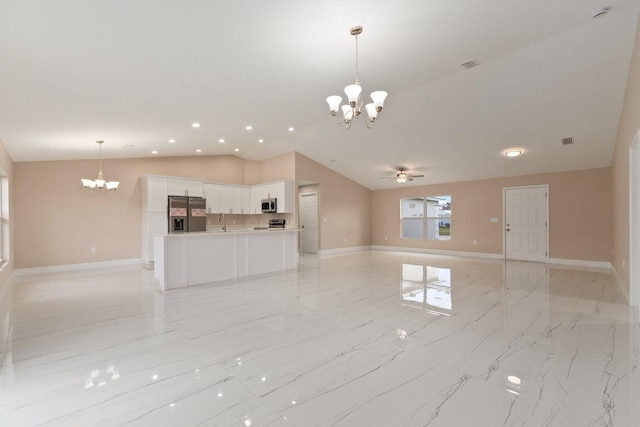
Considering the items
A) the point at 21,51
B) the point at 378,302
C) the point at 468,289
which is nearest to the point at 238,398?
the point at 378,302

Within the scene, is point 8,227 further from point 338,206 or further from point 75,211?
point 338,206

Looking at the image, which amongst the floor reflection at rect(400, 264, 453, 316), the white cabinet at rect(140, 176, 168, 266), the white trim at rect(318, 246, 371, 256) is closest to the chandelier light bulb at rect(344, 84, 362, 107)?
the floor reflection at rect(400, 264, 453, 316)

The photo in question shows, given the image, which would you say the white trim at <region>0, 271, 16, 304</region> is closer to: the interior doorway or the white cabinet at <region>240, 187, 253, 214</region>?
the white cabinet at <region>240, 187, 253, 214</region>

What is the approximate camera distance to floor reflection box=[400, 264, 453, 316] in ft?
12.6

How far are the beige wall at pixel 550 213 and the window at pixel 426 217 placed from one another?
190 mm

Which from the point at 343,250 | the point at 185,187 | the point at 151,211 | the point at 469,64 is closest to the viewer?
the point at 469,64

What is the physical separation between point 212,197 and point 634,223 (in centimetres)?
822

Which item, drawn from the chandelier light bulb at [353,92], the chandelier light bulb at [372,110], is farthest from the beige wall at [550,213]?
the chandelier light bulb at [353,92]

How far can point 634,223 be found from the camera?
12.1ft

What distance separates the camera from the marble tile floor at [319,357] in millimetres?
1735

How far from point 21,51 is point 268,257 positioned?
4461 mm

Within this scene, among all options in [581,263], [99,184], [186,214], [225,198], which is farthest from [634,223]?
[99,184]

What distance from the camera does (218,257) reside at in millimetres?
5309

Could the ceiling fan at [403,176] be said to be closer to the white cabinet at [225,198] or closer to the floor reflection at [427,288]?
the floor reflection at [427,288]
